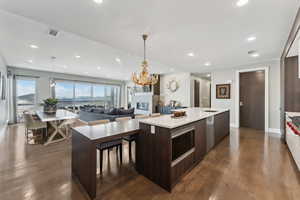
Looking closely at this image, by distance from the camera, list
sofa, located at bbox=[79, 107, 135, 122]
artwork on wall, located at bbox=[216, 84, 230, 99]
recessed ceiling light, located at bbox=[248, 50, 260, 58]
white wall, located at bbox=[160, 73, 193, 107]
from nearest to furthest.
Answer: recessed ceiling light, located at bbox=[248, 50, 260, 58] < sofa, located at bbox=[79, 107, 135, 122] < artwork on wall, located at bbox=[216, 84, 230, 99] < white wall, located at bbox=[160, 73, 193, 107]

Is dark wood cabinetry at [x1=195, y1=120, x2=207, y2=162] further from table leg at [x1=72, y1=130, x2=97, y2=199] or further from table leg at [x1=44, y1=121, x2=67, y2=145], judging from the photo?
table leg at [x1=44, y1=121, x2=67, y2=145]

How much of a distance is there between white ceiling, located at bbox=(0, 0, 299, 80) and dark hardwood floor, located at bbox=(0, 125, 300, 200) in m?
2.66

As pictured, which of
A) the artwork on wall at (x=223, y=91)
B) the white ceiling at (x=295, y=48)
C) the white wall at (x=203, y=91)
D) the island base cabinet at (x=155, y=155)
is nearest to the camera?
the island base cabinet at (x=155, y=155)

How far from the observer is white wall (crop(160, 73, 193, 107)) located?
7.17 meters

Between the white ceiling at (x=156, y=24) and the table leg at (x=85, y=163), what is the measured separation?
1.98 m

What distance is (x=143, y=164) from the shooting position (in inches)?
81.2

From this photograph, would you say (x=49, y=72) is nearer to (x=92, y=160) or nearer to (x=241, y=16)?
(x=92, y=160)

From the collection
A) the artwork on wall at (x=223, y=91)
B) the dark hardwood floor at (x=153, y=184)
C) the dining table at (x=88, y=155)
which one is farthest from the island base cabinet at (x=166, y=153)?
the artwork on wall at (x=223, y=91)

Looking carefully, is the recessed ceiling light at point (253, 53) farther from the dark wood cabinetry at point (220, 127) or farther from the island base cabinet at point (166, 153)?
the island base cabinet at point (166, 153)

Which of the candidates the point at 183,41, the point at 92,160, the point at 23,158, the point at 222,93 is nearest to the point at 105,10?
the point at 183,41

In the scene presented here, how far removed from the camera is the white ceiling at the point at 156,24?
1937mm

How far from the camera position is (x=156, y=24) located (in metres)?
2.43

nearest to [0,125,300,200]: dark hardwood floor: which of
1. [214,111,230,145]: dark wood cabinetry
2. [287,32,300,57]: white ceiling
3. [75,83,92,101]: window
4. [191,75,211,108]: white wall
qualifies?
[214,111,230,145]: dark wood cabinetry

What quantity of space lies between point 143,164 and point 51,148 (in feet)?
8.73
